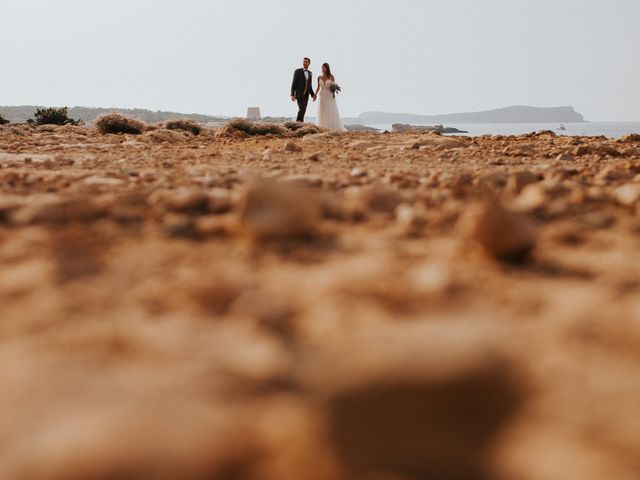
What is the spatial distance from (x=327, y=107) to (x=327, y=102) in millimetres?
102

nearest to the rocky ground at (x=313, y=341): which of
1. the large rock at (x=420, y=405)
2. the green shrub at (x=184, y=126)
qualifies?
the large rock at (x=420, y=405)

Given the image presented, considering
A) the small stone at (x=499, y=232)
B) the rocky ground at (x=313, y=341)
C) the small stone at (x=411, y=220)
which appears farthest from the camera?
the small stone at (x=411, y=220)

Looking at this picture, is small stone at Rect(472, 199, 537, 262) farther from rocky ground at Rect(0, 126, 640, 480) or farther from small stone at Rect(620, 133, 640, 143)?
small stone at Rect(620, 133, 640, 143)

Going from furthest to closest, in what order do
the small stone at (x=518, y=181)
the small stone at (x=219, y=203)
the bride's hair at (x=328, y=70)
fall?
the bride's hair at (x=328, y=70)
the small stone at (x=518, y=181)
the small stone at (x=219, y=203)

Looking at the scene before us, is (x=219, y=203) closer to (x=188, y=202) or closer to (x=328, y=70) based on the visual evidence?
(x=188, y=202)

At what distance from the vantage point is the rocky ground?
17.6 inches

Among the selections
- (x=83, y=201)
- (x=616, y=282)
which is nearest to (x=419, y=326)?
(x=616, y=282)

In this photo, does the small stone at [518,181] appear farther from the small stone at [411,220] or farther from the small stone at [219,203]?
the small stone at [219,203]

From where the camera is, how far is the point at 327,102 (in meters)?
11.2

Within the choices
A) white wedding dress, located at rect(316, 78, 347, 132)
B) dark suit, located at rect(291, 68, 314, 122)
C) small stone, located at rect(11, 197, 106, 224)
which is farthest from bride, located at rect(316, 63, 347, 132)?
small stone, located at rect(11, 197, 106, 224)

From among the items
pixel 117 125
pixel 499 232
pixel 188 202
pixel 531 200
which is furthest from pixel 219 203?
pixel 117 125

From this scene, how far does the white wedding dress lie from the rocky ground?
10.1 meters

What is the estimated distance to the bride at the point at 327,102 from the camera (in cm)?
1117

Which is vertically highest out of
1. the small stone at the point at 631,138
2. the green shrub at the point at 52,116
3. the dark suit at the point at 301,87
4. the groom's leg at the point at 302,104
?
the dark suit at the point at 301,87
